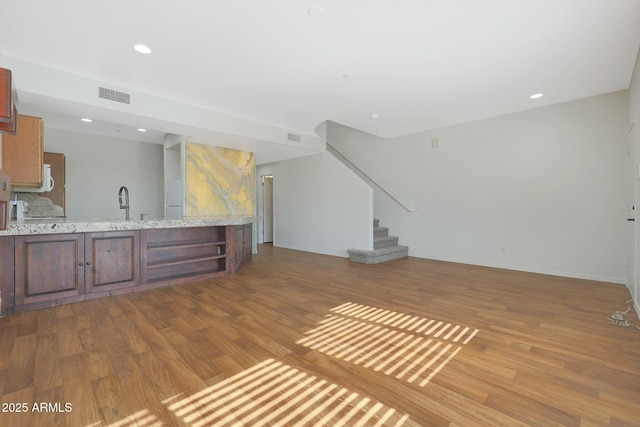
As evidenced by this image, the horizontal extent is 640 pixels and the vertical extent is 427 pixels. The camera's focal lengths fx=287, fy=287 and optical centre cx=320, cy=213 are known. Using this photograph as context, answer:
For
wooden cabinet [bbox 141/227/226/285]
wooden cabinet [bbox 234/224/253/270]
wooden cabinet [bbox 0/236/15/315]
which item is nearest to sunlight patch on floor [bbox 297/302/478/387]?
wooden cabinet [bbox 141/227/226/285]

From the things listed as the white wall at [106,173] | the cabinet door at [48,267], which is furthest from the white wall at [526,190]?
the white wall at [106,173]

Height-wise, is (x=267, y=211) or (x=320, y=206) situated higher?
(x=320, y=206)

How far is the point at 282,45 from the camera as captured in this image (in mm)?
2928

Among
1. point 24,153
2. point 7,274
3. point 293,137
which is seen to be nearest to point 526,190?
point 293,137

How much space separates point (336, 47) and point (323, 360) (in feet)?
9.61

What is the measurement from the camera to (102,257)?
3.49m

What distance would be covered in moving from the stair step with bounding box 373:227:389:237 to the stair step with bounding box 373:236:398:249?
0.57ft

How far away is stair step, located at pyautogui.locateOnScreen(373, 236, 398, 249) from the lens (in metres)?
6.21

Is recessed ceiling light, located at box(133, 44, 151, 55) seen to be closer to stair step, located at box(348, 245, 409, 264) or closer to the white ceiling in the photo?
the white ceiling

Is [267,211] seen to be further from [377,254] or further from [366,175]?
[377,254]

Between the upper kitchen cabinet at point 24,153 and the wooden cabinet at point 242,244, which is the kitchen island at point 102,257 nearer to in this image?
the wooden cabinet at point 242,244

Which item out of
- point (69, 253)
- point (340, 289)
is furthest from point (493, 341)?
point (69, 253)

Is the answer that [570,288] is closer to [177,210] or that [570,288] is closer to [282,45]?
[282,45]

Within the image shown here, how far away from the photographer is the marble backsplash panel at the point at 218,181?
578 centimetres
